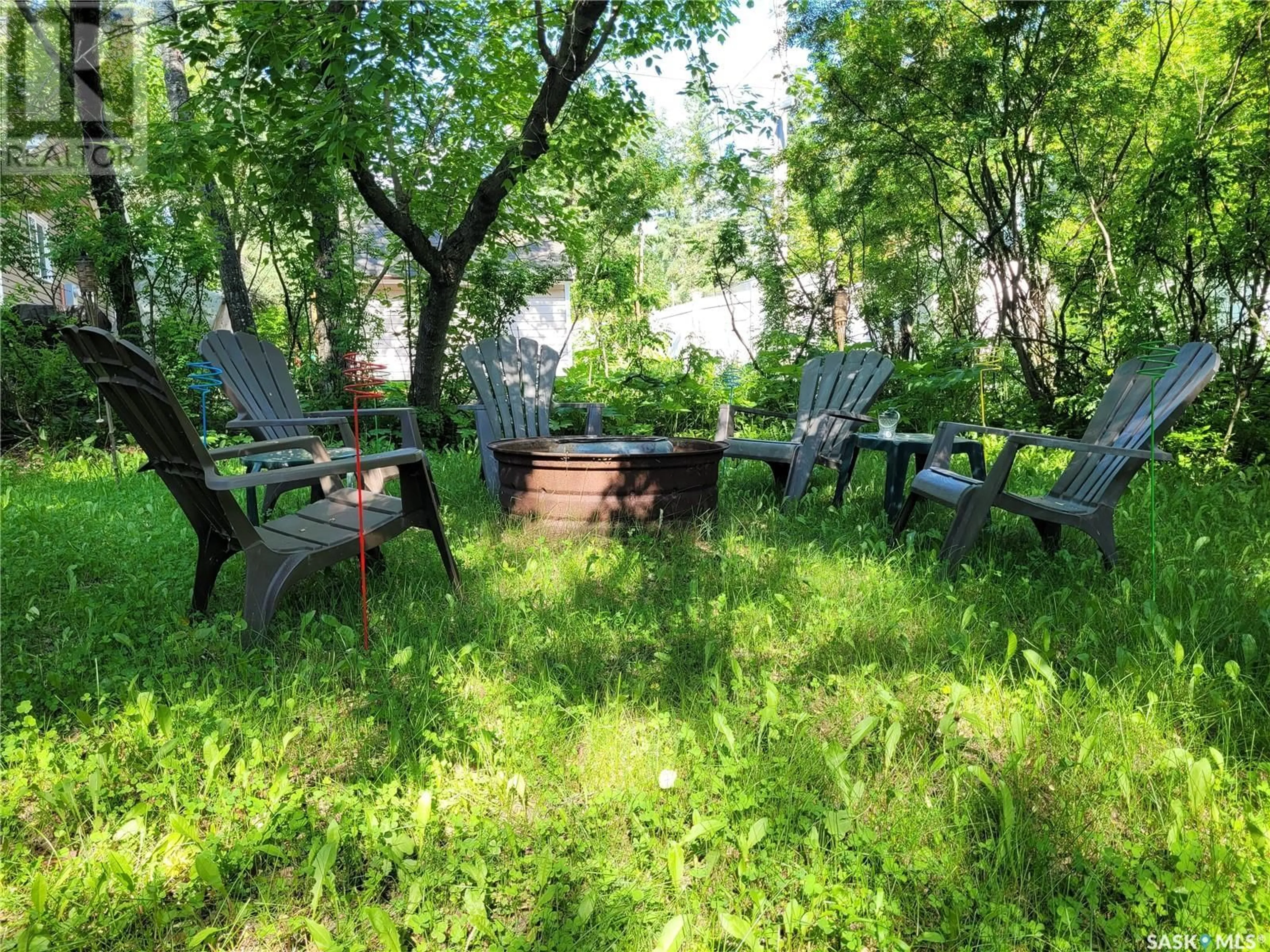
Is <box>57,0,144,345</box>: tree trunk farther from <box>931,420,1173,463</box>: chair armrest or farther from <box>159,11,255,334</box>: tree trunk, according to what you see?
<box>931,420,1173,463</box>: chair armrest

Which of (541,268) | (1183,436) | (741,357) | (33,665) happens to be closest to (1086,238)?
(1183,436)

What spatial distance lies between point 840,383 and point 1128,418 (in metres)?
1.98

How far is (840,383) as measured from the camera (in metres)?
4.79

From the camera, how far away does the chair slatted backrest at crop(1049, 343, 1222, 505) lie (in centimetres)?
265

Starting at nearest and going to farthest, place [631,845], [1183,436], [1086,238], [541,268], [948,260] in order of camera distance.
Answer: [631,845], [1183,436], [1086,238], [541,268], [948,260]

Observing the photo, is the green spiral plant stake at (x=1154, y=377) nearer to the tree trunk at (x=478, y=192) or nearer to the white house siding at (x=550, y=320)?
the tree trunk at (x=478, y=192)

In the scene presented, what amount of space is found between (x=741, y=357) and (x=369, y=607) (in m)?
13.8

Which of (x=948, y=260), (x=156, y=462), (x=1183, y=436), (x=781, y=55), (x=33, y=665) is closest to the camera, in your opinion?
(x=33, y=665)

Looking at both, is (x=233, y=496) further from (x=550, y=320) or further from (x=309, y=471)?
(x=550, y=320)

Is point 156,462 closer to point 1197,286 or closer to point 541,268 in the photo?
point 541,268

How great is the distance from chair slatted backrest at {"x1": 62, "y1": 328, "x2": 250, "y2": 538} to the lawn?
356mm

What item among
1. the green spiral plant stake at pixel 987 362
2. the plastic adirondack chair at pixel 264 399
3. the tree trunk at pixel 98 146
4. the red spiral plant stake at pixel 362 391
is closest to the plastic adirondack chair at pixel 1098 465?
the red spiral plant stake at pixel 362 391

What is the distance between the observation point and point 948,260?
30.2 feet

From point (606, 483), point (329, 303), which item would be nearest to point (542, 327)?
point (329, 303)
